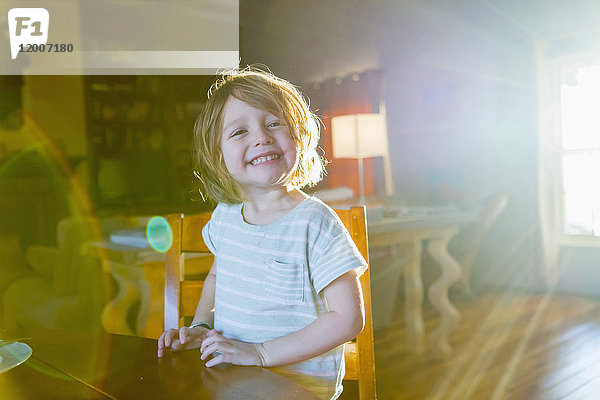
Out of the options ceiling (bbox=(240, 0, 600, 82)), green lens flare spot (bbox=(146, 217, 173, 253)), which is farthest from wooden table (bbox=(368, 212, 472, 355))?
ceiling (bbox=(240, 0, 600, 82))

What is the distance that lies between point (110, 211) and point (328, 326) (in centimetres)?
246

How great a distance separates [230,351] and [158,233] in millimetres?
1645

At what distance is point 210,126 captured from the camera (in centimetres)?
79

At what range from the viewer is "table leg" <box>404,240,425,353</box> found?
2.49 m

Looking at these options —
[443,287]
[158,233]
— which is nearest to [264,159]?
[158,233]

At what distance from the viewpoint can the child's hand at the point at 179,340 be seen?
0.65 metres

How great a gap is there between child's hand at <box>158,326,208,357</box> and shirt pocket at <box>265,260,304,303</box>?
0.12m

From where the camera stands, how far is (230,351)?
615 millimetres

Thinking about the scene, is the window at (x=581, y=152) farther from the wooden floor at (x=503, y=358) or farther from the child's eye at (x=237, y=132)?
the child's eye at (x=237, y=132)

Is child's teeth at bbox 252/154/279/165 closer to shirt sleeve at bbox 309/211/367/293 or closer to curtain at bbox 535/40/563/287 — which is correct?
shirt sleeve at bbox 309/211/367/293


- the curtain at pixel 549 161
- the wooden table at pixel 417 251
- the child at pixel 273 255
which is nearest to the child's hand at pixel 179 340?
the child at pixel 273 255

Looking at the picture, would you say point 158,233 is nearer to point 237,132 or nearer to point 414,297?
point 414,297

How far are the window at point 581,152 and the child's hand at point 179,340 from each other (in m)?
4.05

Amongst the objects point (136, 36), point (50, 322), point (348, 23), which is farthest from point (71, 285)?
point (348, 23)
